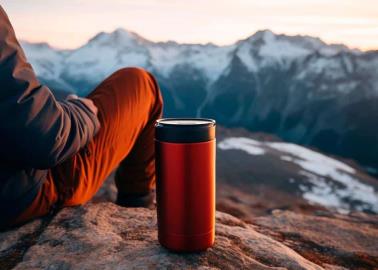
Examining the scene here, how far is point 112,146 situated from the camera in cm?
254

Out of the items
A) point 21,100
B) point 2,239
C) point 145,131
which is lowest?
point 2,239

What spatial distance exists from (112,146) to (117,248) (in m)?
0.83

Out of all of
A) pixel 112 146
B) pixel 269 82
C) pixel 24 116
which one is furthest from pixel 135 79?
pixel 269 82

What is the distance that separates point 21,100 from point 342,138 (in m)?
43.5

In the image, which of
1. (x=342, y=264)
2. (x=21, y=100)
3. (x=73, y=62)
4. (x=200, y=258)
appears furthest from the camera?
(x=73, y=62)

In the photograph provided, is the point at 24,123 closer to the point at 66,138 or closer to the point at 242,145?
the point at 66,138

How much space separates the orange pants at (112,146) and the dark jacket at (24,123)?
358 millimetres

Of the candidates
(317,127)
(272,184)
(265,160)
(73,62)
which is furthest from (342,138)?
(73,62)

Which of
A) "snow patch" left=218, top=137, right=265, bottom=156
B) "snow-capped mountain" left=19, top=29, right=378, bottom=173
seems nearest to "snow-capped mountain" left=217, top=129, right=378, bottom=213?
"snow patch" left=218, top=137, right=265, bottom=156

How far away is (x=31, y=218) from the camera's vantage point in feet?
7.66

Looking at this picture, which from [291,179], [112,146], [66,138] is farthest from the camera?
[291,179]

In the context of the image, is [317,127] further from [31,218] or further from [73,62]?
[73,62]

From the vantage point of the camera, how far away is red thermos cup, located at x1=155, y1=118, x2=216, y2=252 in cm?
158

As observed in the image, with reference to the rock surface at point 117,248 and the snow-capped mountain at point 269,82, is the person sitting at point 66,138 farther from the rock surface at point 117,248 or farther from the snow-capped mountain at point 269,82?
the snow-capped mountain at point 269,82
